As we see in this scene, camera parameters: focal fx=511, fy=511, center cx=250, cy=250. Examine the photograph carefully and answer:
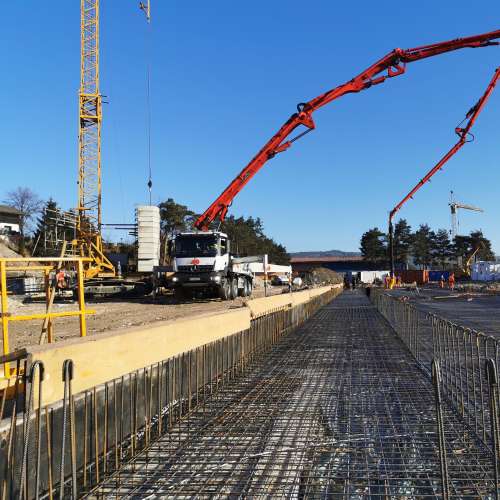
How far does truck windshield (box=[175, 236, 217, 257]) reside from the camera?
63.1 feet

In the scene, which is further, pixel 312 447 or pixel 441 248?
pixel 441 248

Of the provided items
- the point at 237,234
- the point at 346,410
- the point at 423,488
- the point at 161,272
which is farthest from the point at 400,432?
the point at 237,234

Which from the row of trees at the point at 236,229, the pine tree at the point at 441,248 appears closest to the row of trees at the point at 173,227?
the row of trees at the point at 236,229

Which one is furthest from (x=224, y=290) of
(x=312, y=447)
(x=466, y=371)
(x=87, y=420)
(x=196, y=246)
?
(x=87, y=420)

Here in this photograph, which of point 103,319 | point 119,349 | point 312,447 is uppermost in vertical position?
point 119,349

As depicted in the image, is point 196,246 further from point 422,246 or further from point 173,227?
point 422,246

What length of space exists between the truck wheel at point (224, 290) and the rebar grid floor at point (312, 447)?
41.2 feet

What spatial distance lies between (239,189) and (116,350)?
1898 centimetres

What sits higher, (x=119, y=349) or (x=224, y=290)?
(x=119, y=349)

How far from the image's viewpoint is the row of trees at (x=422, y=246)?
110 metres

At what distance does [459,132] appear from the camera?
42062mm

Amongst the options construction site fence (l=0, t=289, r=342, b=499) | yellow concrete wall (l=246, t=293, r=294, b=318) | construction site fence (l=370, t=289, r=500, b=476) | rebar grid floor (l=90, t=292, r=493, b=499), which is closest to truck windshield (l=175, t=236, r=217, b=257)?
yellow concrete wall (l=246, t=293, r=294, b=318)

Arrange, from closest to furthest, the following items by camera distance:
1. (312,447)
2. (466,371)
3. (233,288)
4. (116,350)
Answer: (312,447) → (116,350) → (466,371) → (233,288)

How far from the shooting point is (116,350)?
14.7ft
